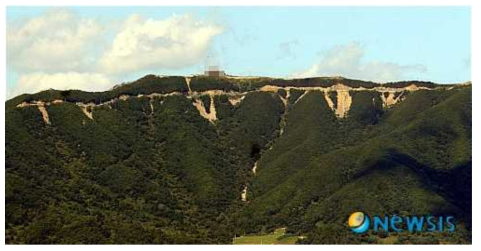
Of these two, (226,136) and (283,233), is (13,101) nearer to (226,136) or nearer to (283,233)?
(226,136)

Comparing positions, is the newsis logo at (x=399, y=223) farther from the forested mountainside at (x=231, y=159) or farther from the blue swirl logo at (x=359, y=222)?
the forested mountainside at (x=231, y=159)

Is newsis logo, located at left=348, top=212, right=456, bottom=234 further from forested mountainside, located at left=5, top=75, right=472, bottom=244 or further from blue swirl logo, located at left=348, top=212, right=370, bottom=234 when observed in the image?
forested mountainside, located at left=5, top=75, right=472, bottom=244

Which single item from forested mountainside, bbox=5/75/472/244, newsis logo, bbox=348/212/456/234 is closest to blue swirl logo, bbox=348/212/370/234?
newsis logo, bbox=348/212/456/234

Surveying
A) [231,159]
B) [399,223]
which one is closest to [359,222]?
[399,223]

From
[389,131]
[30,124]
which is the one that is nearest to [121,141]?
[30,124]

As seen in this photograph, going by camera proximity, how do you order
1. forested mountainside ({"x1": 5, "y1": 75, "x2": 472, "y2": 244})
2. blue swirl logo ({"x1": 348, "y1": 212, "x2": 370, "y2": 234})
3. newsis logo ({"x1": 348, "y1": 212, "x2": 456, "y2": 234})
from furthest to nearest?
1. forested mountainside ({"x1": 5, "y1": 75, "x2": 472, "y2": 244})
2. blue swirl logo ({"x1": 348, "y1": 212, "x2": 370, "y2": 234})
3. newsis logo ({"x1": 348, "y1": 212, "x2": 456, "y2": 234})
